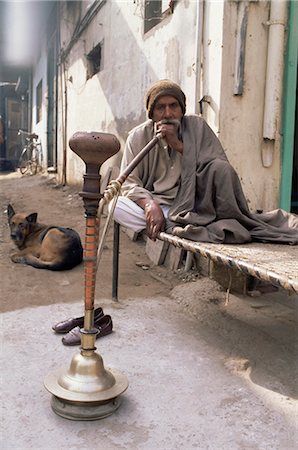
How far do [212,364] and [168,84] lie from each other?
186 cm

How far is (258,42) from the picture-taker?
148 inches

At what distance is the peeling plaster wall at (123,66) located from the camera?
420 cm

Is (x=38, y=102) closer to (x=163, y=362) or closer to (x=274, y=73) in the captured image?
(x=274, y=73)

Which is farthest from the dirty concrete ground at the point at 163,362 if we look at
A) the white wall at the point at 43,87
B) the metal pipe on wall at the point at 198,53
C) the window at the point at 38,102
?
the window at the point at 38,102

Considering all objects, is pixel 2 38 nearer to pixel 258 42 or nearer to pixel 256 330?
pixel 258 42

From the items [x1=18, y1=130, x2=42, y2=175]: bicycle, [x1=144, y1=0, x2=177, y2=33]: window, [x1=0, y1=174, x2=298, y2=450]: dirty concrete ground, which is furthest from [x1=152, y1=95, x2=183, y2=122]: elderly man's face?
[x1=18, y1=130, x2=42, y2=175]: bicycle

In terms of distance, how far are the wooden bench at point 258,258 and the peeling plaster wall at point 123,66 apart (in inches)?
70.9

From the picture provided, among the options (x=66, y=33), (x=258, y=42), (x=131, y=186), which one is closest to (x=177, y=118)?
(x=131, y=186)

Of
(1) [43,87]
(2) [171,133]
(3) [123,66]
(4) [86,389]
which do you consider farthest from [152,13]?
(1) [43,87]

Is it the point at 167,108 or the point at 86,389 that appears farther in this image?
the point at 167,108

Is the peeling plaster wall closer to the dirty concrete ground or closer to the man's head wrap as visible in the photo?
the man's head wrap

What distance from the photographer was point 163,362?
2.32 meters

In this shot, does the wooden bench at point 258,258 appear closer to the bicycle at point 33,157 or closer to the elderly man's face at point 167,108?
the elderly man's face at point 167,108

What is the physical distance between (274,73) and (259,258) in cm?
217
